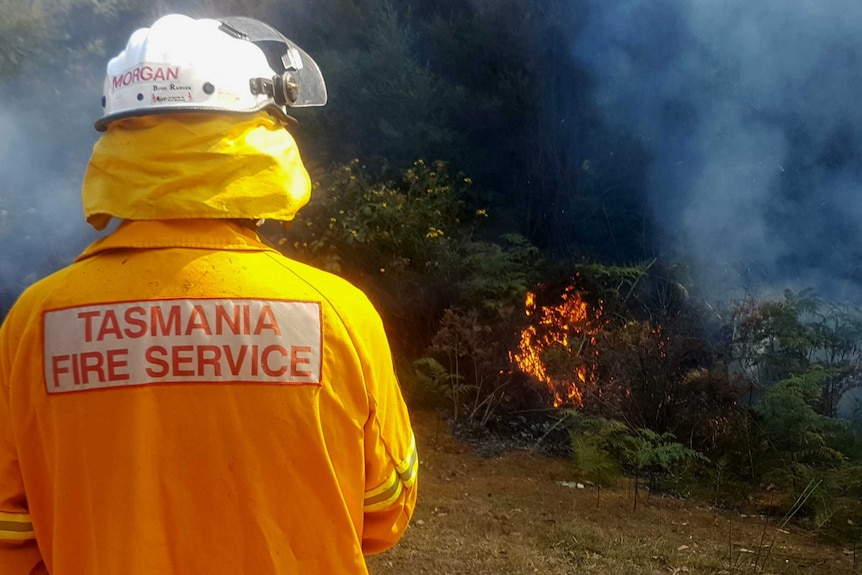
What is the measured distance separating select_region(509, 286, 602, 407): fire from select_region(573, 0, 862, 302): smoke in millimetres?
1294

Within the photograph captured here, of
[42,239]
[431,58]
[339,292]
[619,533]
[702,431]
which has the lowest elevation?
[619,533]

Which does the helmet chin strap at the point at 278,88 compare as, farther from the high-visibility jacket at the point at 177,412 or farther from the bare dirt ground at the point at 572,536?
the bare dirt ground at the point at 572,536

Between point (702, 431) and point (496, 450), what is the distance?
142cm

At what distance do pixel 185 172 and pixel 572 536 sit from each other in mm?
3269

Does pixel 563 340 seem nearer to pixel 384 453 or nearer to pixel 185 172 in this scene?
pixel 384 453

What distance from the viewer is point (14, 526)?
56.7 inches

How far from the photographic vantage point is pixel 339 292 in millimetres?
1486

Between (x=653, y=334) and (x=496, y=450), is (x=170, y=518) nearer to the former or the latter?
(x=496, y=450)

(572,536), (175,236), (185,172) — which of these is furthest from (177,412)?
(572,536)

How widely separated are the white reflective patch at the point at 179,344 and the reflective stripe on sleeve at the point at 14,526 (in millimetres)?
258

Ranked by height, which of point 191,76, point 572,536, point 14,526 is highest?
point 191,76

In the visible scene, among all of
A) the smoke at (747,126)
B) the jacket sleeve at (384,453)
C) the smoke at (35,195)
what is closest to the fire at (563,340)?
the smoke at (747,126)

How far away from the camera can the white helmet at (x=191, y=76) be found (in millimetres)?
1477

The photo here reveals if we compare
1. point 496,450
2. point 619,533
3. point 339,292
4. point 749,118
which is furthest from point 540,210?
point 339,292
